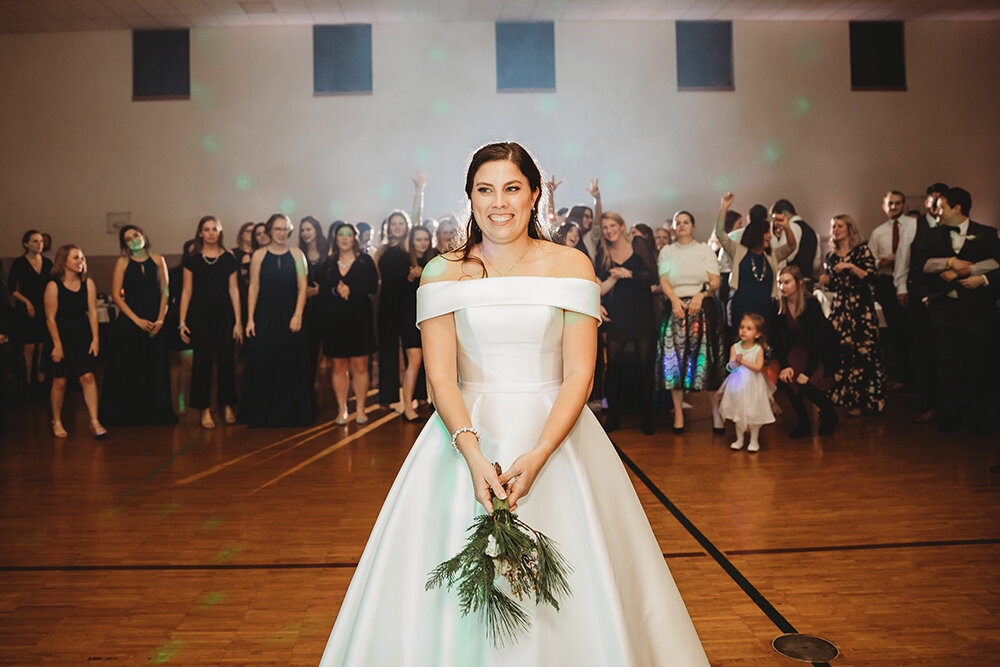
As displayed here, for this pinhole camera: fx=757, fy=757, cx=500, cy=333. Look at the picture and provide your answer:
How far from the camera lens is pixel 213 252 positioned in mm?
5707

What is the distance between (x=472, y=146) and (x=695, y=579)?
7.55m

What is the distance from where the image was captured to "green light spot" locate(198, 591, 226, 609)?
256 cm

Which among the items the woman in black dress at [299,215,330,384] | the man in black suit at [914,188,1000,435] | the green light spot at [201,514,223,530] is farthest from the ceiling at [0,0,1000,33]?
the green light spot at [201,514,223,530]

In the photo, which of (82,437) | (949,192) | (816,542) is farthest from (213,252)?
(949,192)

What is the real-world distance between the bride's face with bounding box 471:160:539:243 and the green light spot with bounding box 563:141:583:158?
7.99 m

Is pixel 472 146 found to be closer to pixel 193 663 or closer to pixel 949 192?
pixel 949 192

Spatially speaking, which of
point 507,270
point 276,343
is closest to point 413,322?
point 276,343

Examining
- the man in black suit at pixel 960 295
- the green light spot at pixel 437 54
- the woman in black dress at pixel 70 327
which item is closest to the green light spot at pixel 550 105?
the green light spot at pixel 437 54

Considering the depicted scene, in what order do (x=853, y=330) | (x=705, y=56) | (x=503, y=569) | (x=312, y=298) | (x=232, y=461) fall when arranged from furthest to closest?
1. (x=705, y=56)
2. (x=312, y=298)
3. (x=853, y=330)
4. (x=232, y=461)
5. (x=503, y=569)

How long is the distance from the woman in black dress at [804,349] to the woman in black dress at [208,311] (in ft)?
12.9

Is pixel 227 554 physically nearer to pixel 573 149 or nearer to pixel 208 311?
pixel 208 311

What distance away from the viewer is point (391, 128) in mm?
9422

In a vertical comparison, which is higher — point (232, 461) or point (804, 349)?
point (804, 349)

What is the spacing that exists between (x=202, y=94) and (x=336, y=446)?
634 centimetres
